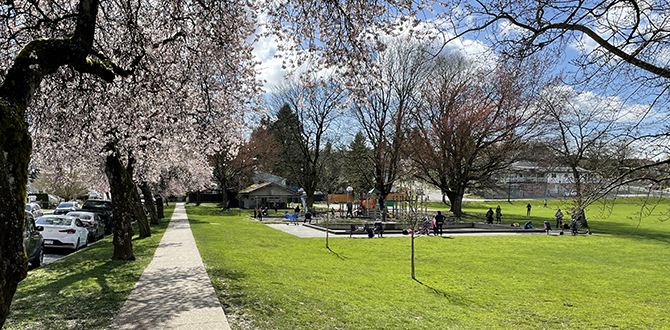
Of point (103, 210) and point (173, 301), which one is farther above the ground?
point (103, 210)

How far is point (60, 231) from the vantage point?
15.9 metres

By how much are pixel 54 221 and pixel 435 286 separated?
47.3 ft

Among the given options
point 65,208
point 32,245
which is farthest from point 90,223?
point 65,208

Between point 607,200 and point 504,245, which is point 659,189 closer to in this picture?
point 607,200

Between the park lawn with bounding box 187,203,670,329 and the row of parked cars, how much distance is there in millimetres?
4659

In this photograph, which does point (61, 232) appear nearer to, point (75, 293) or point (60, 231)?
point (60, 231)

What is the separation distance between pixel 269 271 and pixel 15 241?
24.5ft

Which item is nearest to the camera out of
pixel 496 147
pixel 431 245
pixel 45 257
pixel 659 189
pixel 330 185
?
pixel 659 189

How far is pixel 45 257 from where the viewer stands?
1514 centimetres

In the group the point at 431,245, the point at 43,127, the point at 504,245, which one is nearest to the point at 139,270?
the point at 43,127

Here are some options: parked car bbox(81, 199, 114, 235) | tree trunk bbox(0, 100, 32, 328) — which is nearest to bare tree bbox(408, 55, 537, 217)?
parked car bbox(81, 199, 114, 235)

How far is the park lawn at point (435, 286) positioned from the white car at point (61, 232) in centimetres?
462

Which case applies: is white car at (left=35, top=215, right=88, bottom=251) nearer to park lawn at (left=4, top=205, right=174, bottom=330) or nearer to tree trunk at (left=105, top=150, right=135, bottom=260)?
park lawn at (left=4, top=205, right=174, bottom=330)

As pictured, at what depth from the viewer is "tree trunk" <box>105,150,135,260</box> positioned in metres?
12.5
